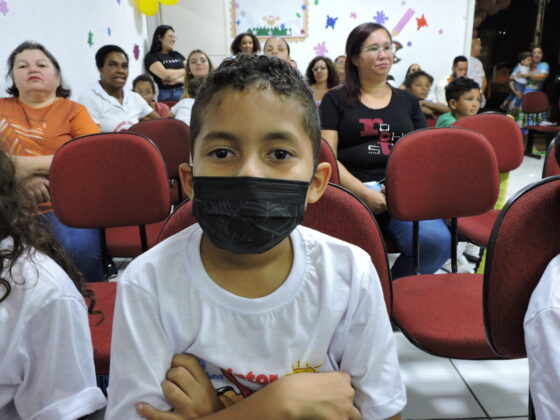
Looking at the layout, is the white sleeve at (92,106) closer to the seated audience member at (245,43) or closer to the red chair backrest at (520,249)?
the seated audience member at (245,43)

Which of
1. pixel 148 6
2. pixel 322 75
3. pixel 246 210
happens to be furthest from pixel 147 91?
pixel 246 210

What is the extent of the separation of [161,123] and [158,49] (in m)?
3.20

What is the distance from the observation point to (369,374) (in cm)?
77

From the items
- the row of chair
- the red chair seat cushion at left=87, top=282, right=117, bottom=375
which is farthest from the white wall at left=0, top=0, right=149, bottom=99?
the red chair seat cushion at left=87, top=282, right=117, bottom=375

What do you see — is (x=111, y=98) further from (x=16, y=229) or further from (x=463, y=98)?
(x=16, y=229)

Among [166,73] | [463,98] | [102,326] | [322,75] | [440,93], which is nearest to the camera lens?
[102,326]

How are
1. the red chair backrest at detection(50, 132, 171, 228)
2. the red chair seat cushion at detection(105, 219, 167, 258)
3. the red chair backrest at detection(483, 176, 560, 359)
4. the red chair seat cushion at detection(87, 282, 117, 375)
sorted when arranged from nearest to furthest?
1. the red chair backrest at detection(483, 176, 560, 359)
2. the red chair seat cushion at detection(87, 282, 117, 375)
3. the red chair backrest at detection(50, 132, 171, 228)
4. the red chair seat cushion at detection(105, 219, 167, 258)

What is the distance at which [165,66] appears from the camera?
528 centimetres

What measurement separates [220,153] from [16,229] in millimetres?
428

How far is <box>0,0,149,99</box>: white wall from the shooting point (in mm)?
2627

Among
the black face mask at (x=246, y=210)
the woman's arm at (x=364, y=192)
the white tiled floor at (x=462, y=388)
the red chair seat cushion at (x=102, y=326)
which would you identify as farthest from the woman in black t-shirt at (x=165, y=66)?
the black face mask at (x=246, y=210)

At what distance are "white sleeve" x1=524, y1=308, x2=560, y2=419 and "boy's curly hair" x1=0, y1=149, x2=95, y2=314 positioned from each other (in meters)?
0.92

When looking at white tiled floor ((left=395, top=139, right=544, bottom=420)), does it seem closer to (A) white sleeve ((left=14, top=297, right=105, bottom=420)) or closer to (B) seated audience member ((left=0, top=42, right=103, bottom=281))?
(A) white sleeve ((left=14, top=297, right=105, bottom=420))

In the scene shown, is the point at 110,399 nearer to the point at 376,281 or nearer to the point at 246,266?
the point at 246,266
